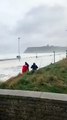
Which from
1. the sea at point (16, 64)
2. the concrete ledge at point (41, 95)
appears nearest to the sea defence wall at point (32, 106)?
the concrete ledge at point (41, 95)

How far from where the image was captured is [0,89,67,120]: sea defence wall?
19.0 ft

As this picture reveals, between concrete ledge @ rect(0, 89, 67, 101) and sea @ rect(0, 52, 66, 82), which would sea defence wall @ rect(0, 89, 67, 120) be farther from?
sea @ rect(0, 52, 66, 82)

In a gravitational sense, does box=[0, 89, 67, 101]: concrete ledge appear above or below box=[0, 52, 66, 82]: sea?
above

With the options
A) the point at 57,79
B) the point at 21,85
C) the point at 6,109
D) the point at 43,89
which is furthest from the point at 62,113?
the point at 57,79

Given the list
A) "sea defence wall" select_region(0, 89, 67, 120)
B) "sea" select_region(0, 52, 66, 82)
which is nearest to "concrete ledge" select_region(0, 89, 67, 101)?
"sea defence wall" select_region(0, 89, 67, 120)

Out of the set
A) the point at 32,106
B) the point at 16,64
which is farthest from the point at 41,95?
the point at 16,64

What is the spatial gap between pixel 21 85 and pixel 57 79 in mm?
1479

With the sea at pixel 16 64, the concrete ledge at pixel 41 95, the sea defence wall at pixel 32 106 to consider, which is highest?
the concrete ledge at pixel 41 95

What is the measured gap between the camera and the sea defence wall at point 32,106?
5793 mm

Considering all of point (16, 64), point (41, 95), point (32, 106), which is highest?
point (41, 95)

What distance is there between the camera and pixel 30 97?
6012 millimetres

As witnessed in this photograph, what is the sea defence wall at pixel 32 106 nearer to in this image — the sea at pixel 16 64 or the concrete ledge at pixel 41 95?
the concrete ledge at pixel 41 95

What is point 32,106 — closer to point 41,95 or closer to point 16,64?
point 41,95

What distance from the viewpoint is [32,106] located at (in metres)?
6.00
